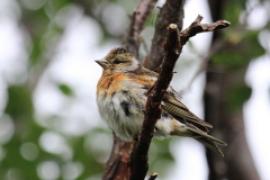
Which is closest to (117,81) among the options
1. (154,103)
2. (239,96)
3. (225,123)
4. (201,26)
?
(239,96)

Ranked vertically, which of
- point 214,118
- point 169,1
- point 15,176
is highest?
point 169,1

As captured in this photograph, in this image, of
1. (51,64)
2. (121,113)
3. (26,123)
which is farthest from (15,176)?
(121,113)

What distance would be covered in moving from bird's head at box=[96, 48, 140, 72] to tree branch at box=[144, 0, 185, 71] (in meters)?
0.14

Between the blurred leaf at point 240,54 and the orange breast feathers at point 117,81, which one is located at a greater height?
the blurred leaf at point 240,54

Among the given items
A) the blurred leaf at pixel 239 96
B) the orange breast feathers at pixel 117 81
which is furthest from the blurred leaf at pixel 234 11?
the orange breast feathers at pixel 117 81

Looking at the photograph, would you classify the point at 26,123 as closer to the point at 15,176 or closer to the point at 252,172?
the point at 15,176

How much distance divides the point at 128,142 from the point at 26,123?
1.86 m

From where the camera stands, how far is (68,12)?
1023 centimetres

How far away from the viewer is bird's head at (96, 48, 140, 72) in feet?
23.4

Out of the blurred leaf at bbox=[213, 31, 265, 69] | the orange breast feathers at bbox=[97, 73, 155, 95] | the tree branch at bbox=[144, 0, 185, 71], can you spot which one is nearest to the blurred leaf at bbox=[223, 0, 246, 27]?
the blurred leaf at bbox=[213, 31, 265, 69]

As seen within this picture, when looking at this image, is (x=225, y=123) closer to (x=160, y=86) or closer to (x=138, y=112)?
(x=138, y=112)

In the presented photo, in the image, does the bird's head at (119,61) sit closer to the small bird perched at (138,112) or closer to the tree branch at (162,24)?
the tree branch at (162,24)

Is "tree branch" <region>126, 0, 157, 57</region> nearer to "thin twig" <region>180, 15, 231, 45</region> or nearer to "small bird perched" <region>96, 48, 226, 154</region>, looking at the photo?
"small bird perched" <region>96, 48, 226, 154</region>

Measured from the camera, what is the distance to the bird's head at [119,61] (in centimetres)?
714
